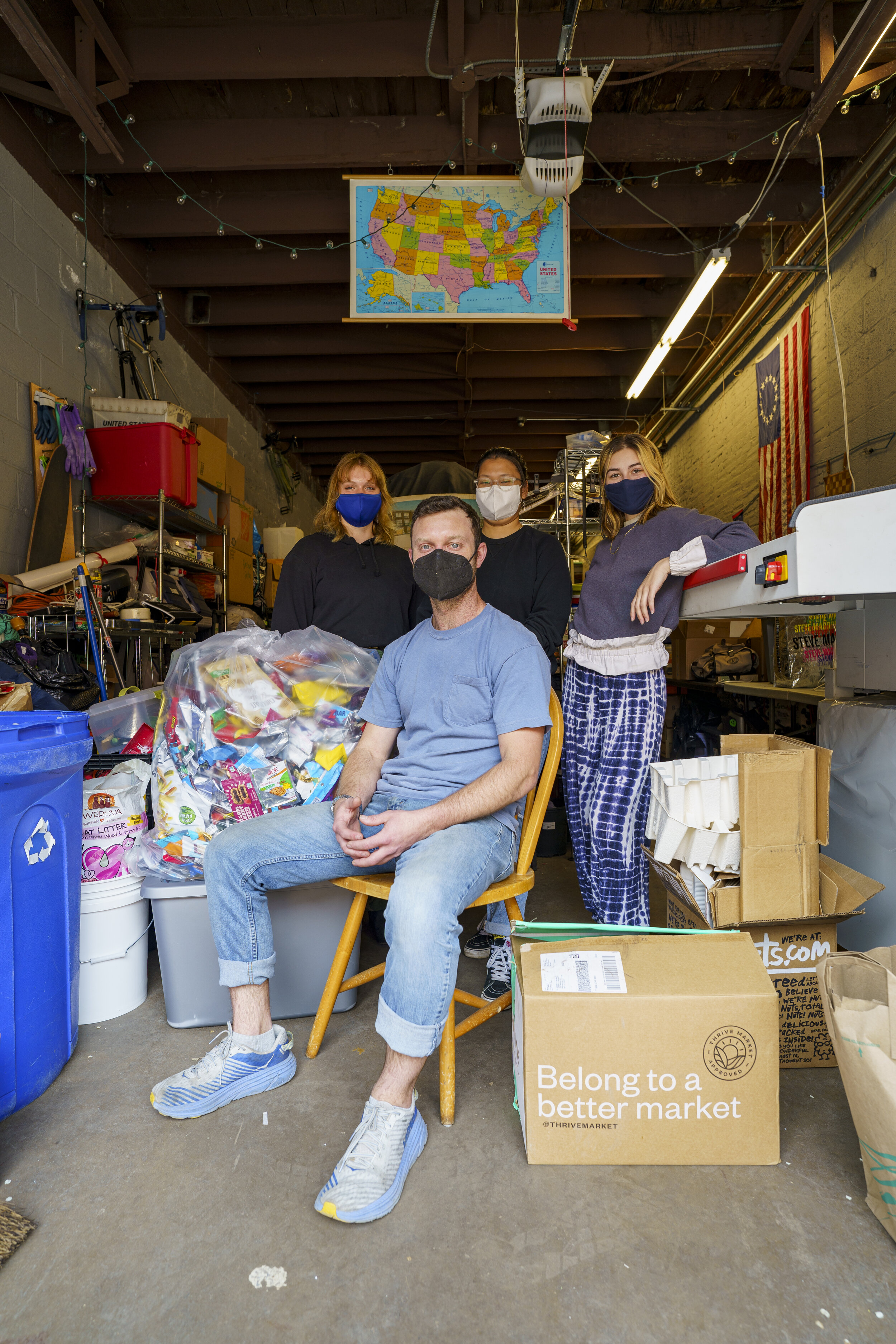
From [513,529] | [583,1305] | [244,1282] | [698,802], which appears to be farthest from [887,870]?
[244,1282]

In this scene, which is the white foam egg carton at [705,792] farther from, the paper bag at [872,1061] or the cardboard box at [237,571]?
the cardboard box at [237,571]

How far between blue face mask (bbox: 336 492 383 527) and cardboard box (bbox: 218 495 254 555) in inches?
124

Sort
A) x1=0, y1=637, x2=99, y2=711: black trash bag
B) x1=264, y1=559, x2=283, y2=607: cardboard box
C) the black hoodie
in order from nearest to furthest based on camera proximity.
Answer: the black hoodie
x1=0, y1=637, x2=99, y2=711: black trash bag
x1=264, y1=559, x2=283, y2=607: cardboard box

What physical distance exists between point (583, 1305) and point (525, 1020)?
0.39 meters

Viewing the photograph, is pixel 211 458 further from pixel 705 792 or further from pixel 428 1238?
pixel 428 1238

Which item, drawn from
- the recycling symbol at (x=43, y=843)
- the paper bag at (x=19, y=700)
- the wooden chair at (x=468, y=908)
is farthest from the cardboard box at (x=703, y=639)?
the recycling symbol at (x=43, y=843)

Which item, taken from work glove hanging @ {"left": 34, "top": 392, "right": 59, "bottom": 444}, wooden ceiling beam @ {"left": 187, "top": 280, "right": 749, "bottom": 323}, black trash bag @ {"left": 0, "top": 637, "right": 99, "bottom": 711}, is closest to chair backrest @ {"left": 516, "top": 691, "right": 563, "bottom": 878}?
black trash bag @ {"left": 0, "top": 637, "right": 99, "bottom": 711}

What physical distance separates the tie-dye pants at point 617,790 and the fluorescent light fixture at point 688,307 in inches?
139

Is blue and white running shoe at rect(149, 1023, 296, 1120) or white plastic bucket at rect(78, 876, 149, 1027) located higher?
white plastic bucket at rect(78, 876, 149, 1027)

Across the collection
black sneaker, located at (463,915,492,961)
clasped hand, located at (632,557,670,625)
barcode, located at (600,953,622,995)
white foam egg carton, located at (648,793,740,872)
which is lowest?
black sneaker, located at (463,915,492,961)

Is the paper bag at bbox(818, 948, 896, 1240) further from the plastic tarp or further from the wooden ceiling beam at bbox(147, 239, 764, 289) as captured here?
the wooden ceiling beam at bbox(147, 239, 764, 289)

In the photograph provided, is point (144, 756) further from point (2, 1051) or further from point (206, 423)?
point (206, 423)

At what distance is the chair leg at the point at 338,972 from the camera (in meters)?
1.69

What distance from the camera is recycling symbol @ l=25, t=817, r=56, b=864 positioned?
1500 millimetres
